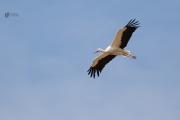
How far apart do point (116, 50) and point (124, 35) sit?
106 centimetres

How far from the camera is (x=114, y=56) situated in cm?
4528

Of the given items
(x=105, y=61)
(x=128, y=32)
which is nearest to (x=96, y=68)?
(x=105, y=61)

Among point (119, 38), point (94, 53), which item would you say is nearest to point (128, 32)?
point (119, 38)

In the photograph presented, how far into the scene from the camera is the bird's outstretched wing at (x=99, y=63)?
45.2 metres

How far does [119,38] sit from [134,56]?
4.73 feet

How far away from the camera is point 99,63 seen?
45562 millimetres

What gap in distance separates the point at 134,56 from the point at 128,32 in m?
1.63

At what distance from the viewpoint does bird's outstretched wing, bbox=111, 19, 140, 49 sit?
43.1m

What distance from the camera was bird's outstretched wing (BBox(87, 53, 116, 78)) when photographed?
45.2m

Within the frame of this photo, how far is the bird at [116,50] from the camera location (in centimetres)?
4309

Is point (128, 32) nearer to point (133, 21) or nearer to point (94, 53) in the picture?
point (133, 21)

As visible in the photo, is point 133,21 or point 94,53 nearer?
point 133,21

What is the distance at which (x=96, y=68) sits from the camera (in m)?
45.7

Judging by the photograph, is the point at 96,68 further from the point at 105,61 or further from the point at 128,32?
the point at 128,32
